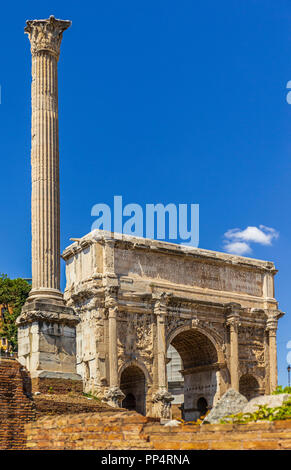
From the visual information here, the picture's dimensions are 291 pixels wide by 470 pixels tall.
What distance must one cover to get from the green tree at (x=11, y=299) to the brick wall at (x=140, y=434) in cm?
3598

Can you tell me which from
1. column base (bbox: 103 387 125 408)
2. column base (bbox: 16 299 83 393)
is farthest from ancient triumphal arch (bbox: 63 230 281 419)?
column base (bbox: 16 299 83 393)

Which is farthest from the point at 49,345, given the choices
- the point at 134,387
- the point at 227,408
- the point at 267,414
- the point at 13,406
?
the point at 134,387

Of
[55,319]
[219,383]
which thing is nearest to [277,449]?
[55,319]

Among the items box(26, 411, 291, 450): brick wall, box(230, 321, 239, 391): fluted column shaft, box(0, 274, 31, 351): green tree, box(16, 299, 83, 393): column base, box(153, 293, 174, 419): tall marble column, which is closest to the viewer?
box(26, 411, 291, 450): brick wall

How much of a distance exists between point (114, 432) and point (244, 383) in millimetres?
28763

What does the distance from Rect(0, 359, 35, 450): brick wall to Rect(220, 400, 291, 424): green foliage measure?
5.95 meters

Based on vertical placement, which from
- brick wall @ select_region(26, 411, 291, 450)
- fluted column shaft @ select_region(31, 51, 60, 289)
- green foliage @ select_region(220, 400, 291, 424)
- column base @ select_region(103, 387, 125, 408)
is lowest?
brick wall @ select_region(26, 411, 291, 450)

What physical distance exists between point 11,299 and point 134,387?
18269mm

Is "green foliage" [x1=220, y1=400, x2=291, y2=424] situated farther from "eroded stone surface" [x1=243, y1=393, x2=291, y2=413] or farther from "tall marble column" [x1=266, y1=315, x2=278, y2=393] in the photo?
"tall marble column" [x1=266, y1=315, x2=278, y2=393]

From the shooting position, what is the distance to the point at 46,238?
21.8 m

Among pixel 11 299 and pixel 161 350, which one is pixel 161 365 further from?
pixel 11 299

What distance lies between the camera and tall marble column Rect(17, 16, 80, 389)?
2025cm

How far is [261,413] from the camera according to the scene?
38.1 feet

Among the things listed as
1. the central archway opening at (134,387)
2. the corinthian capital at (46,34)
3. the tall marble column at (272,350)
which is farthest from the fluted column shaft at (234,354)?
the corinthian capital at (46,34)
